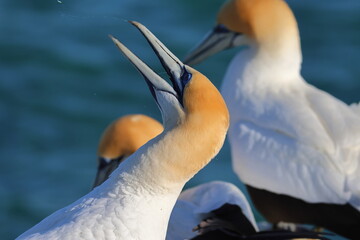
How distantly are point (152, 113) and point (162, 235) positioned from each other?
488 centimetres

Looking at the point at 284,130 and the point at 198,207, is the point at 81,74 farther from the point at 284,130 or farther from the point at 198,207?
the point at 198,207

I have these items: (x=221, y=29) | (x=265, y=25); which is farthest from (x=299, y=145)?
(x=221, y=29)

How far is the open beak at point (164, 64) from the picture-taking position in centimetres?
362

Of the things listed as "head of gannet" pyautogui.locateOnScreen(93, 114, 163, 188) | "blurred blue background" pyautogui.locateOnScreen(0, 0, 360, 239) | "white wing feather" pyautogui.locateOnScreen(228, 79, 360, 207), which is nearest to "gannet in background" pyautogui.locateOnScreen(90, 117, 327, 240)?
"head of gannet" pyautogui.locateOnScreen(93, 114, 163, 188)

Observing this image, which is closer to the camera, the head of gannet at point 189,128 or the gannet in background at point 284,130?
the head of gannet at point 189,128

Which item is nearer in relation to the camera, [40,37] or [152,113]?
[152,113]

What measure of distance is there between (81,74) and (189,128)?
5.76m

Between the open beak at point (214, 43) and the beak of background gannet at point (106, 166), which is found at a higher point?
the open beak at point (214, 43)

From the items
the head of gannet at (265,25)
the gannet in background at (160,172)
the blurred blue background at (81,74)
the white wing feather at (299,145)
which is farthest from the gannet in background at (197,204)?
the blurred blue background at (81,74)

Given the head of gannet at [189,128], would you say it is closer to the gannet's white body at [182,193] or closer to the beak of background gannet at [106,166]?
the gannet's white body at [182,193]

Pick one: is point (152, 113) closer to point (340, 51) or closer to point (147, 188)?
point (340, 51)

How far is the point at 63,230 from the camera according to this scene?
3504 millimetres

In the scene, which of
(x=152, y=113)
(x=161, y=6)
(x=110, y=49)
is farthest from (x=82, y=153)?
(x=161, y=6)

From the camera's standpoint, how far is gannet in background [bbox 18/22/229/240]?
3.44 metres
